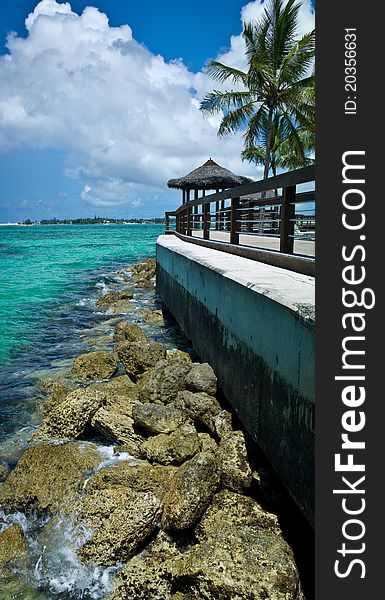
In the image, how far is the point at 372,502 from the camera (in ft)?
6.28

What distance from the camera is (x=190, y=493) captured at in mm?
3852

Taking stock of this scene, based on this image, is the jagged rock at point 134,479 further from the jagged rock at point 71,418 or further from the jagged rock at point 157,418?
the jagged rock at point 71,418

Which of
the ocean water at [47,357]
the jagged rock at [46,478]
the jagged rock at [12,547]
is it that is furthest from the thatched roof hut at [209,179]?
the jagged rock at [12,547]

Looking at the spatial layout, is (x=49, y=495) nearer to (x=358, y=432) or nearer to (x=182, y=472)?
(x=182, y=472)

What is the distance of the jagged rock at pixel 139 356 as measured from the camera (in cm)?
760

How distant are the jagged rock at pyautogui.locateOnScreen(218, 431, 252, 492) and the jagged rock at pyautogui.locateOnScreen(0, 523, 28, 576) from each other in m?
1.84

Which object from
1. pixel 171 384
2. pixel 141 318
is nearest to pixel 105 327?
pixel 141 318

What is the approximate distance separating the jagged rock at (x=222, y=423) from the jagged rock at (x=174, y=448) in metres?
0.35

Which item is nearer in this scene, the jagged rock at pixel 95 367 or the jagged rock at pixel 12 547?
the jagged rock at pixel 12 547

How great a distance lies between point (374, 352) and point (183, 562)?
87.9 inches

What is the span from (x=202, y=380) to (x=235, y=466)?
73.6 inches

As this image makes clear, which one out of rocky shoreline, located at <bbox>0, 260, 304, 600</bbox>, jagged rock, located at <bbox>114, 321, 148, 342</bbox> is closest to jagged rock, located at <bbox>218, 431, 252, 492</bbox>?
rocky shoreline, located at <bbox>0, 260, 304, 600</bbox>

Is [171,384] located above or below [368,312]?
below

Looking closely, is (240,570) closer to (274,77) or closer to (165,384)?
(165,384)
